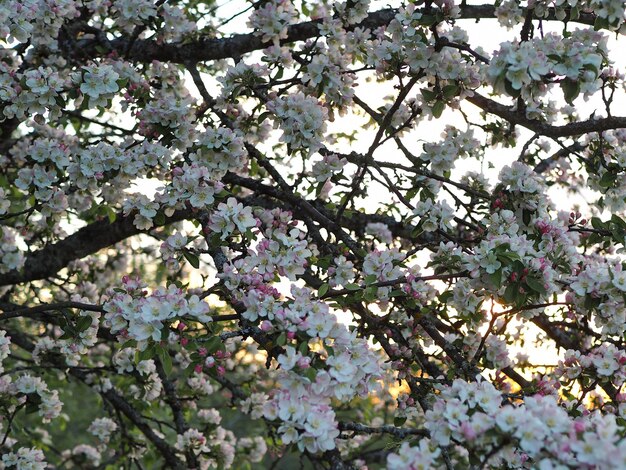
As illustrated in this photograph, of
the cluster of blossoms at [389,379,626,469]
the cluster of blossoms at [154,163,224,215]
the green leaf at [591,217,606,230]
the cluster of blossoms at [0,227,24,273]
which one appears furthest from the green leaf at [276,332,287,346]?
the cluster of blossoms at [0,227,24,273]

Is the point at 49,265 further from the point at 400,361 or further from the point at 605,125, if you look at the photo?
the point at 605,125

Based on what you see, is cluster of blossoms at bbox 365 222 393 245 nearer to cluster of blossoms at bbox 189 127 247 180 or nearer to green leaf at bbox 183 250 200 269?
cluster of blossoms at bbox 189 127 247 180

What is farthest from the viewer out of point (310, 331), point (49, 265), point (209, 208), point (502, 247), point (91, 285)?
point (91, 285)

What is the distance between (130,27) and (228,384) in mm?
2395

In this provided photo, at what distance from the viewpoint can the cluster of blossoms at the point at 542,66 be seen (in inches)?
97.7

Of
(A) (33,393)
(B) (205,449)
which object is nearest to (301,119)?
(A) (33,393)

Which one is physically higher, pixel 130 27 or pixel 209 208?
pixel 130 27

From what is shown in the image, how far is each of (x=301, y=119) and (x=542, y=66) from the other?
1.08m

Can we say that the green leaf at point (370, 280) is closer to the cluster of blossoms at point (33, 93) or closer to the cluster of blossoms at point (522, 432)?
the cluster of blossoms at point (522, 432)

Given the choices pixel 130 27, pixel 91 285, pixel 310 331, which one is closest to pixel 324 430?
pixel 310 331

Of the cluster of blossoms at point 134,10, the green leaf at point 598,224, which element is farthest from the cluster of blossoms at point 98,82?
the green leaf at point 598,224

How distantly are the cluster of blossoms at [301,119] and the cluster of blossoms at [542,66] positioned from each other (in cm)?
89

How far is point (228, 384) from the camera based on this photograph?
5.18 metres

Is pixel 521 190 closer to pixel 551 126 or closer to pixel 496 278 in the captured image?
pixel 551 126
